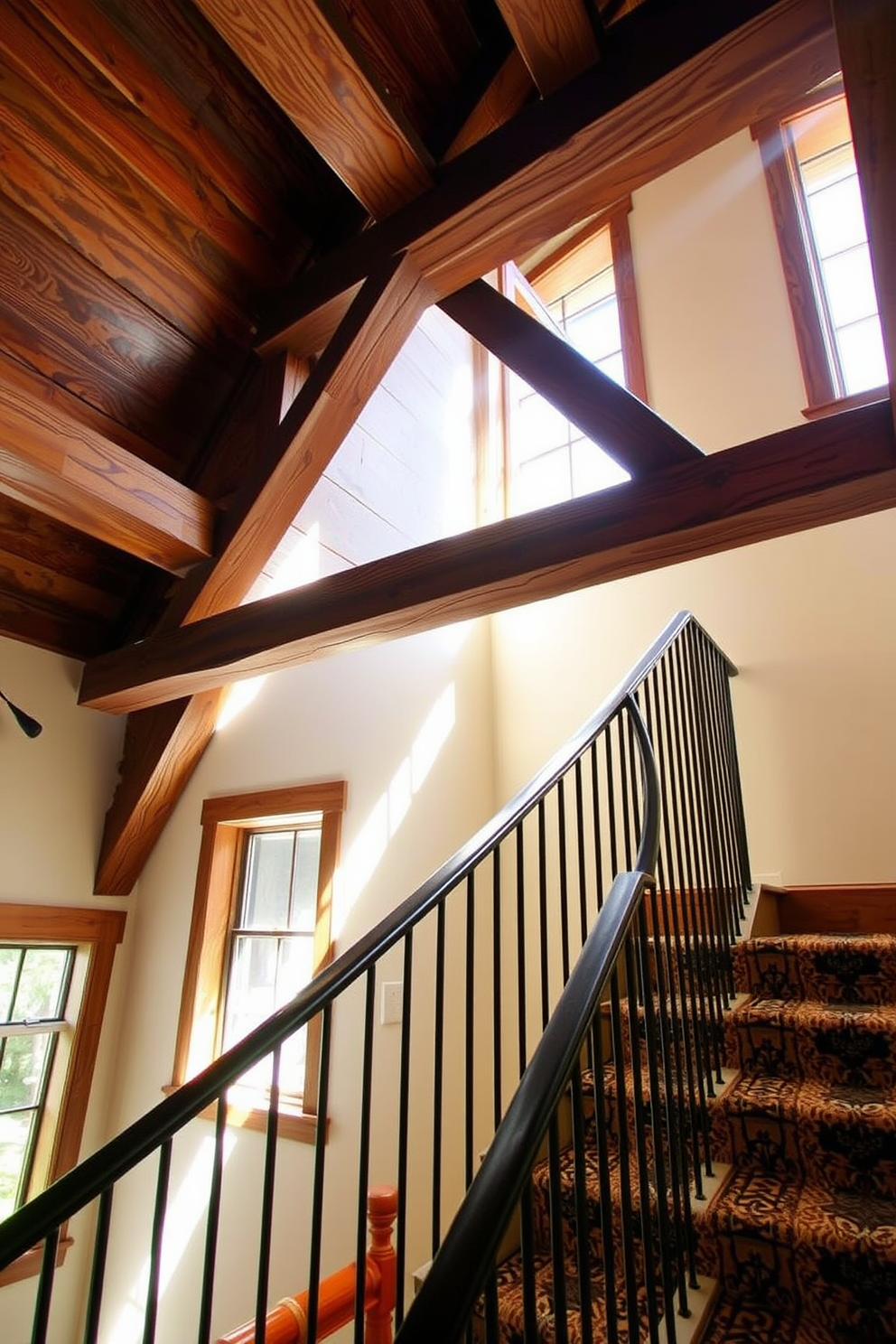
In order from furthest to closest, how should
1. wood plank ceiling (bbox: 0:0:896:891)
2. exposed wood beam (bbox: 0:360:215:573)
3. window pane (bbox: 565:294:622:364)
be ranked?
window pane (bbox: 565:294:622:364) < exposed wood beam (bbox: 0:360:215:573) < wood plank ceiling (bbox: 0:0:896:891)

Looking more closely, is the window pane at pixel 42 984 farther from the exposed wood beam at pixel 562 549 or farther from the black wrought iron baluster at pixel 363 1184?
the black wrought iron baluster at pixel 363 1184

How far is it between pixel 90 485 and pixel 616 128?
5.78 feet

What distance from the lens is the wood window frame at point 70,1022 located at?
2822 millimetres

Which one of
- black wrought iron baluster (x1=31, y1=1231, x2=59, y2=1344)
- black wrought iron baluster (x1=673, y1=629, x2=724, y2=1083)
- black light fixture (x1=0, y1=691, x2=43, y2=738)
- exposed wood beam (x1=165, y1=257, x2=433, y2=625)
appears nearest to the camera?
black wrought iron baluster (x1=31, y1=1231, x2=59, y2=1344)

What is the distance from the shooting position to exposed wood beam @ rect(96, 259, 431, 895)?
2348 millimetres

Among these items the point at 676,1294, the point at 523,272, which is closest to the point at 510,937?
the point at 676,1294

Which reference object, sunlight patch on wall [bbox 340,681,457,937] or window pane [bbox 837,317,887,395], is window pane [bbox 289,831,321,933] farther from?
window pane [bbox 837,317,887,395]

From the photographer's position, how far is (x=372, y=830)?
3.00 m

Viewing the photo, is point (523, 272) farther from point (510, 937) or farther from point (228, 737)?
point (510, 937)

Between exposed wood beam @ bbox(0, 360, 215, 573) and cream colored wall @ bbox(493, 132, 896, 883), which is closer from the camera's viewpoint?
exposed wood beam @ bbox(0, 360, 215, 573)

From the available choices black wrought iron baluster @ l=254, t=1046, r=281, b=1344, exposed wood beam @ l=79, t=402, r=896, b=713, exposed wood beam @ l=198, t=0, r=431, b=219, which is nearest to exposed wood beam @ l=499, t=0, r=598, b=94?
exposed wood beam @ l=198, t=0, r=431, b=219

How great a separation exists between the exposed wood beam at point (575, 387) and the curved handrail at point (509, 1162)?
43.6 inches

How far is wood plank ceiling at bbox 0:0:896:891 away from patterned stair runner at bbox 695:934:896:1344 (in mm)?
1296

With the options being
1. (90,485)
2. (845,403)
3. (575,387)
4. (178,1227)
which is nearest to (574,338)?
(845,403)
